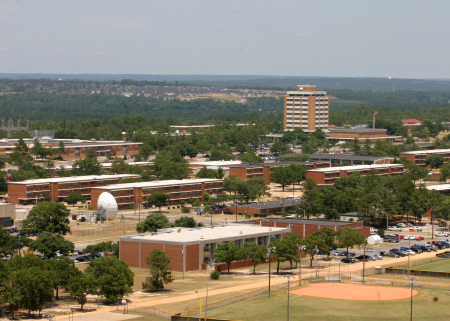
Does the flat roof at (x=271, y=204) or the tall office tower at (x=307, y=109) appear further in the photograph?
the tall office tower at (x=307, y=109)

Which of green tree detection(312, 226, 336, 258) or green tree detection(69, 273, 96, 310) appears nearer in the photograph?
green tree detection(69, 273, 96, 310)

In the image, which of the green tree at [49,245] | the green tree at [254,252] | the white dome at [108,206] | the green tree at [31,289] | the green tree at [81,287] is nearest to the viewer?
the green tree at [31,289]

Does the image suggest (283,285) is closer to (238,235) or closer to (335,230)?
(238,235)

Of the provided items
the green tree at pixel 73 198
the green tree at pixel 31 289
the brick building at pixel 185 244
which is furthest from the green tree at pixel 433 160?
the green tree at pixel 31 289

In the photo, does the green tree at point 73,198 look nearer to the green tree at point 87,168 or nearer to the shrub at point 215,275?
the green tree at point 87,168

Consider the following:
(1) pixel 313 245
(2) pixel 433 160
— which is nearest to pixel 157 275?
(1) pixel 313 245

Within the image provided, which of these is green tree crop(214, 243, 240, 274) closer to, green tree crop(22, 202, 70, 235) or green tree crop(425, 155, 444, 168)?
green tree crop(22, 202, 70, 235)

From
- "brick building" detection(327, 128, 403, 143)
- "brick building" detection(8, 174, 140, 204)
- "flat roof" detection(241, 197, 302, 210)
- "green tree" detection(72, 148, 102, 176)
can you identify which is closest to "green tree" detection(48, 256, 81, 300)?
"flat roof" detection(241, 197, 302, 210)

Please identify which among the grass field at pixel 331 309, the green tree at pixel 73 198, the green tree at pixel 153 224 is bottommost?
the green tree at pixel 73 198
